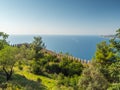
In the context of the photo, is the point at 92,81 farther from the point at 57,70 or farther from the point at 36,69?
the point at 57,70

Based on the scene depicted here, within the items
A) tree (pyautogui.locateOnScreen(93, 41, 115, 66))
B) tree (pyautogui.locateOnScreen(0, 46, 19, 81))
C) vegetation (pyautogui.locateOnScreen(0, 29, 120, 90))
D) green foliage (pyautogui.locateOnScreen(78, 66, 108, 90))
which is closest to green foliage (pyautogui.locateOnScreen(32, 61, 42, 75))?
vegetation (pyautogui.locateOnScreen(0, 29, 120, 90))

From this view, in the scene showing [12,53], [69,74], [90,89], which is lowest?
[69,74]

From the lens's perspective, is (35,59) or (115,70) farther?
(35,59)

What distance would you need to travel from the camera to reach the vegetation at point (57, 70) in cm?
1977

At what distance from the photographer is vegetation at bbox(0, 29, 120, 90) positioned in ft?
64.8

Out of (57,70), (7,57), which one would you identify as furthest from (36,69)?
(7,57)

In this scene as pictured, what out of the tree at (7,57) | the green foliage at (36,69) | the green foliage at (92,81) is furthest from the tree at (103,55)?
the tree at (7,57)

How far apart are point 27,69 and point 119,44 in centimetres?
2593

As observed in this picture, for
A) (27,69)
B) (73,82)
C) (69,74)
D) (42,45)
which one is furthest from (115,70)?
(42,45)

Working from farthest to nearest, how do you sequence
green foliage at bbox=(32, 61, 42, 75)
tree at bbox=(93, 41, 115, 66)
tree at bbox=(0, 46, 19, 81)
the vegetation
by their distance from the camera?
green foliage at bbox=(32, 61, 42, 75), tree at bbox=(93, 41, 115, 66), tree at bbox=(0, 46, 19, 81), the vegetation

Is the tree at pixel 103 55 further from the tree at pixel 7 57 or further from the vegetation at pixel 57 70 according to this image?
the tree at pixel 7 57

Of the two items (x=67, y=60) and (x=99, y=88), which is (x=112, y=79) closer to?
(x=99, y=88)

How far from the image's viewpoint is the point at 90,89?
19.7 m

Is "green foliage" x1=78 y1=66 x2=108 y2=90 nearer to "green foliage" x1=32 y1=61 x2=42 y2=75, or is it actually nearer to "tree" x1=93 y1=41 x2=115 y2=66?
"tree" x1=93 y1=41 x2=115 y2=66
